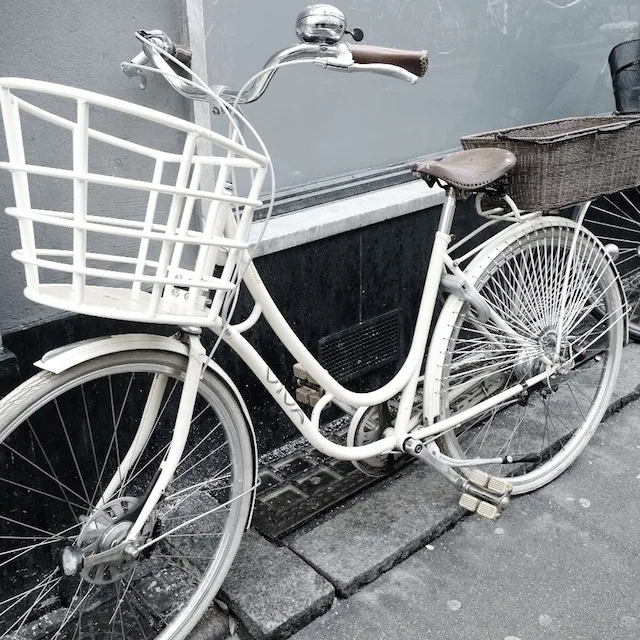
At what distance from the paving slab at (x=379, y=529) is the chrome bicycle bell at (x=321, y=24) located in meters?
1.74

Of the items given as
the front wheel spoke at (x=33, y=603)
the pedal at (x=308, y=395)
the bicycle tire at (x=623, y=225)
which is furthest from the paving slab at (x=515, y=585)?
the bicycle tire at (x=623, y=225)

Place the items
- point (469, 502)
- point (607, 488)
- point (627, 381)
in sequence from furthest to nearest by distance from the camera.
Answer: point (627, 381) → point (607, 488) → point (469, 502)

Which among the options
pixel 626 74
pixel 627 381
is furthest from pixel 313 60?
pixel 626 74

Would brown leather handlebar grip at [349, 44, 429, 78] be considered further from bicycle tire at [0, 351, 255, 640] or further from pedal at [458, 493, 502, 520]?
pedal at [458, 493, 502, 520]

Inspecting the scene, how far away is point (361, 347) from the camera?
3.43 metres

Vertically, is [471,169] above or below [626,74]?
below

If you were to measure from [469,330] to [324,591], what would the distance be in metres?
1.10

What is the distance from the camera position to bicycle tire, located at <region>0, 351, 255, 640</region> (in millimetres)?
2004

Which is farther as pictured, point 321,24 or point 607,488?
point 607,488

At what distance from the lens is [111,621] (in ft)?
7.52

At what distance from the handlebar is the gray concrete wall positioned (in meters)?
0.28

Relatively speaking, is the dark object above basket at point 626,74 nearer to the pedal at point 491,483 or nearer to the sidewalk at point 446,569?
the sidewalk at point 446,569

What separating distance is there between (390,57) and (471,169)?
2.14 feet

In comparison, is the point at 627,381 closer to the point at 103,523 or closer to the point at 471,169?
the point at 471,169
